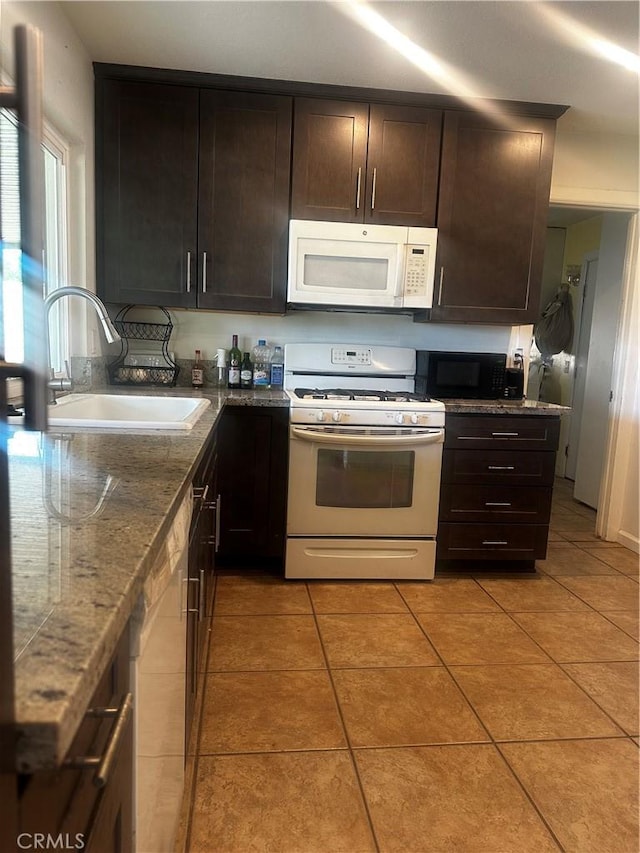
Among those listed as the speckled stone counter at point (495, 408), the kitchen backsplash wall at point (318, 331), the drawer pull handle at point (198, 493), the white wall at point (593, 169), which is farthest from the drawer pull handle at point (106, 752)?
the white wall at point (593, 169)

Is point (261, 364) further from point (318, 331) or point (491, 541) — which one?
point (491, 541)

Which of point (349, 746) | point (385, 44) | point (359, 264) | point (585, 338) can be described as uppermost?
point (385, 44)

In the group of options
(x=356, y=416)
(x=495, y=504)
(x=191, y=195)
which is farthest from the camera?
(x=495, y=504)

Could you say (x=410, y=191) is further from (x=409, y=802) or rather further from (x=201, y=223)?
(x=409, y=802)

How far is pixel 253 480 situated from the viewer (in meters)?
2.78

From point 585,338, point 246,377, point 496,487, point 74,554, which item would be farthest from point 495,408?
point 585,338

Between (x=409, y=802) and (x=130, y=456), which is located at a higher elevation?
(x=130, y=456)

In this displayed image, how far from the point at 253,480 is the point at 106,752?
2.21 metres

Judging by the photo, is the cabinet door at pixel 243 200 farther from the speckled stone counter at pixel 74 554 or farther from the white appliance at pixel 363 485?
the speckled stone counter at pixel 74 554

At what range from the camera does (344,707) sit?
73.4 inches

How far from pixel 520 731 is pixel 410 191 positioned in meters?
2.45

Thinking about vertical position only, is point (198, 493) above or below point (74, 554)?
below

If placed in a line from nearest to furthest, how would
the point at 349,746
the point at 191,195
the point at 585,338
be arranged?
the point at 349,746, the point at 191,195, the point at 585,338

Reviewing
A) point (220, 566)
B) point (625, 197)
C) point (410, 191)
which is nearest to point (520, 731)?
point (220, 566)
